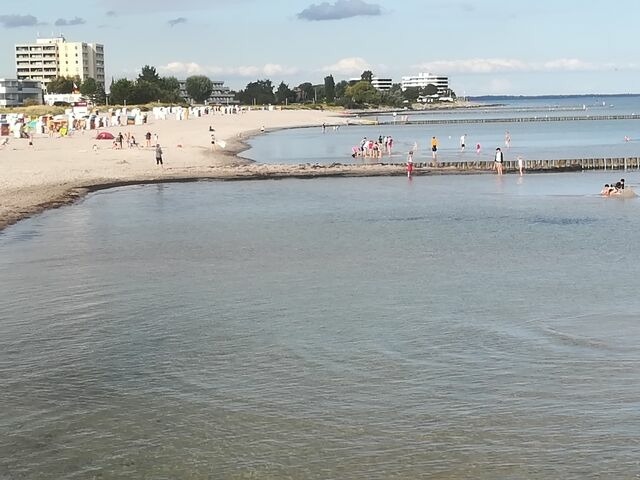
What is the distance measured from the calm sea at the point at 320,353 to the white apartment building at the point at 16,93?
162 meters

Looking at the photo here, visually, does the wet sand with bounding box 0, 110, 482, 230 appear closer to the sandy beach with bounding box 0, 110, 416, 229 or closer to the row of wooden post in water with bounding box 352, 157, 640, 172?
the sandy beach with bounding box 0, 110, 416, 229

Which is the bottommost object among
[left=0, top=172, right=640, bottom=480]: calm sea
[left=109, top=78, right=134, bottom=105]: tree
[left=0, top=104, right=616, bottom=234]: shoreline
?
[left=0, top=172, right=640, bottom=480]: calm sea

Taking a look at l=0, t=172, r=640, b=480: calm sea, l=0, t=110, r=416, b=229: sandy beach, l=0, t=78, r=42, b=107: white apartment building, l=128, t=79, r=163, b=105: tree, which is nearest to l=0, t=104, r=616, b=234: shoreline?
l=0, t=110, r=416, b=229: sandy beach

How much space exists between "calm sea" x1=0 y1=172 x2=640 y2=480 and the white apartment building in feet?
533

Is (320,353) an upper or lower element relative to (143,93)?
lower

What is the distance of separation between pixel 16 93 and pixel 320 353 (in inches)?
7168

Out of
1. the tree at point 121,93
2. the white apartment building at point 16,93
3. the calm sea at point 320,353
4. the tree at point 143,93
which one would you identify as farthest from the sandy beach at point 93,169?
the white apartment building at point 16,93

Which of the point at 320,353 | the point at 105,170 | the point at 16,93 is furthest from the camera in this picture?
the point at 16,93

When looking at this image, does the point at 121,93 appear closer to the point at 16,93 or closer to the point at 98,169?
the point at 16,93

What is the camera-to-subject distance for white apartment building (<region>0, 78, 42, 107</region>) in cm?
17875

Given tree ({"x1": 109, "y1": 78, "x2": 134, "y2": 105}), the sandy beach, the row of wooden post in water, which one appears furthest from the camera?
tree ({"x1": 109, "y1": 78, "x2": 134, "y2": 105})

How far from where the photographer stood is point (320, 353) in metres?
14.5

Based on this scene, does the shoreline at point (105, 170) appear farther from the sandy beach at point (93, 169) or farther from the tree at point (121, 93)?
the tree at point (121, 93)

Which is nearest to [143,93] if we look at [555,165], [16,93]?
[16,93]
